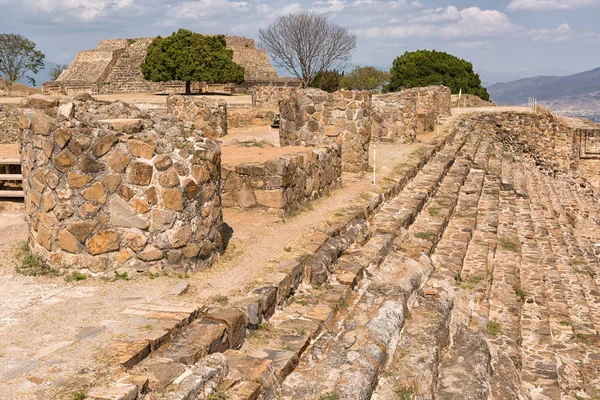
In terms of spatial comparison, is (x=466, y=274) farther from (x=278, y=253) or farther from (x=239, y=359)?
(x=239, y=359)

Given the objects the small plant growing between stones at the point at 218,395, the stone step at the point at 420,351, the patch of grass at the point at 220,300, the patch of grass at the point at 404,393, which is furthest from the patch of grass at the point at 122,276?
the patch of grass at the point at 404,393

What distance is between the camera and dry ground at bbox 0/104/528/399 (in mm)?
3341

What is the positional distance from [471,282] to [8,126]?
1417cm

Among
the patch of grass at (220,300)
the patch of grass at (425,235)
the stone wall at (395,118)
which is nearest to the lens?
the patch of grass at (220,300)

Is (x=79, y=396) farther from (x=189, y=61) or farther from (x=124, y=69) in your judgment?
(x=124, y=69)

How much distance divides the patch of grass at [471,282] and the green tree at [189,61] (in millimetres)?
31542

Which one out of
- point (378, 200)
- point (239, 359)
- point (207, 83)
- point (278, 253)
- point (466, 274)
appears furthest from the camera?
point (207, 83)

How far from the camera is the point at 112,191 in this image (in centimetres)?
510

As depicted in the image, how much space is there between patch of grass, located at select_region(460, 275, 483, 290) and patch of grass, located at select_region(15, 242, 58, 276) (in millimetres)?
4509

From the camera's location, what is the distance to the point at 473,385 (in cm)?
456

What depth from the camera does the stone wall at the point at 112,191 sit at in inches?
200

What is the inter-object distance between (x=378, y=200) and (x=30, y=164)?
522 cm

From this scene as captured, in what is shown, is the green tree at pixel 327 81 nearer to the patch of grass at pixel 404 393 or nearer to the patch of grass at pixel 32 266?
the patch of grass at pixel 32 266

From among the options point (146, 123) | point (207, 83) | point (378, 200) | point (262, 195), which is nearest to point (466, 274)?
point (378, 200)
